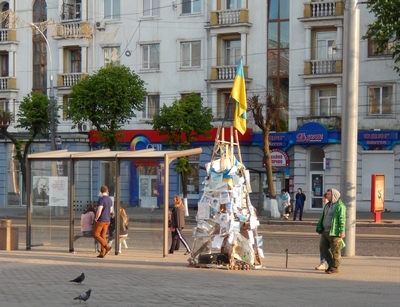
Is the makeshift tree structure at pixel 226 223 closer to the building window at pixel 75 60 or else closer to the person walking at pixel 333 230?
the person walking at pixel 333 230

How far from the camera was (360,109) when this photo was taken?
4219 cm

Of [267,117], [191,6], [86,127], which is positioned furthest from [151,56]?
Answer: [267,117]

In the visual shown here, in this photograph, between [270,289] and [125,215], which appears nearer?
[270,289]

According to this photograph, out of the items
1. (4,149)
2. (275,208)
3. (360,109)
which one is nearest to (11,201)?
(4,149)

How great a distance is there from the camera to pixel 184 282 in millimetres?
14453

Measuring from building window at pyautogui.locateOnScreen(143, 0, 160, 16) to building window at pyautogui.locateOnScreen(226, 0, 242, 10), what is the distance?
4.43 m

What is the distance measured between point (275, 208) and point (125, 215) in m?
20.3

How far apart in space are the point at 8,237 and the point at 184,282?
28.0 ft

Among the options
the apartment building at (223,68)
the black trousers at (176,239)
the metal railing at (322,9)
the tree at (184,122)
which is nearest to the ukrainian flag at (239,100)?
the black trousers at (176,239)

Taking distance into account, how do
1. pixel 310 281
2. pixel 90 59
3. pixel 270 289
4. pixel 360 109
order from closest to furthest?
pixel 270 289, pixel 310 281, pixel 360 109, pixel 90 59

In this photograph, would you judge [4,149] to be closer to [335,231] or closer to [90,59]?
[90,59]

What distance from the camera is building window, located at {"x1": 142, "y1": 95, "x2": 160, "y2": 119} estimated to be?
47.6 metres

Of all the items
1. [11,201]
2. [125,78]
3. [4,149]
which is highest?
[125,78]

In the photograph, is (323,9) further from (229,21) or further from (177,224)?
(177,224)
